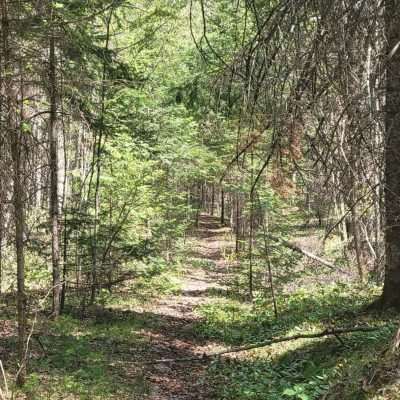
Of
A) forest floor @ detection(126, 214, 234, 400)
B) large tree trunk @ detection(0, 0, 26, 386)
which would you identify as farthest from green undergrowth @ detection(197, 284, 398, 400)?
large tree trunk @ detection(0, 0, 26, 386)

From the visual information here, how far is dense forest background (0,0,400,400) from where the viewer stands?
333 cm

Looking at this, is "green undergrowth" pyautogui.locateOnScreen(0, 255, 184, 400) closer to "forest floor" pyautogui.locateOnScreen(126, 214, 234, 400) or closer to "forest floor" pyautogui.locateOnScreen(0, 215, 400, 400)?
"forest floor" pyautogui.locateOnScreen(0, 215, 400, 400)

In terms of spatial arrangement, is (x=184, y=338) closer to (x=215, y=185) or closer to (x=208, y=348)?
(x=208, y=348)

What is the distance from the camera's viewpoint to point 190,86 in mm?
13008

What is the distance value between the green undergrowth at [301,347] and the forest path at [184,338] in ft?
1.18

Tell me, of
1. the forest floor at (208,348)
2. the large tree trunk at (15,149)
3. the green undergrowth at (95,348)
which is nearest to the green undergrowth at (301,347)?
the forest floor at (208,348)

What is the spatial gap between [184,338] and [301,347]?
3.68 meters

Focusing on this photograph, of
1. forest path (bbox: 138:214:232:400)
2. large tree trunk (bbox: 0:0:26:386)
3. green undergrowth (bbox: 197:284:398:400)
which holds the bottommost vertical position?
forest path (bbox: 138:214:232:400)

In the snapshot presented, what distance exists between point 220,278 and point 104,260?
9293mm

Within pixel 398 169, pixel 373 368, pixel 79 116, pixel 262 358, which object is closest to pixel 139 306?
pixel 262 358

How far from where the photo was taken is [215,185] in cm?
1276

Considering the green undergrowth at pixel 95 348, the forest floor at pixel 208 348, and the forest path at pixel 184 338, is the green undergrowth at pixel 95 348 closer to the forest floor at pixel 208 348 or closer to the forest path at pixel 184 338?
the forest floor at pixel 208 348

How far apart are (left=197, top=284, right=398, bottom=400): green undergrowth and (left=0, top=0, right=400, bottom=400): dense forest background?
0.14 feet

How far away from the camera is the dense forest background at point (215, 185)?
131 inches
